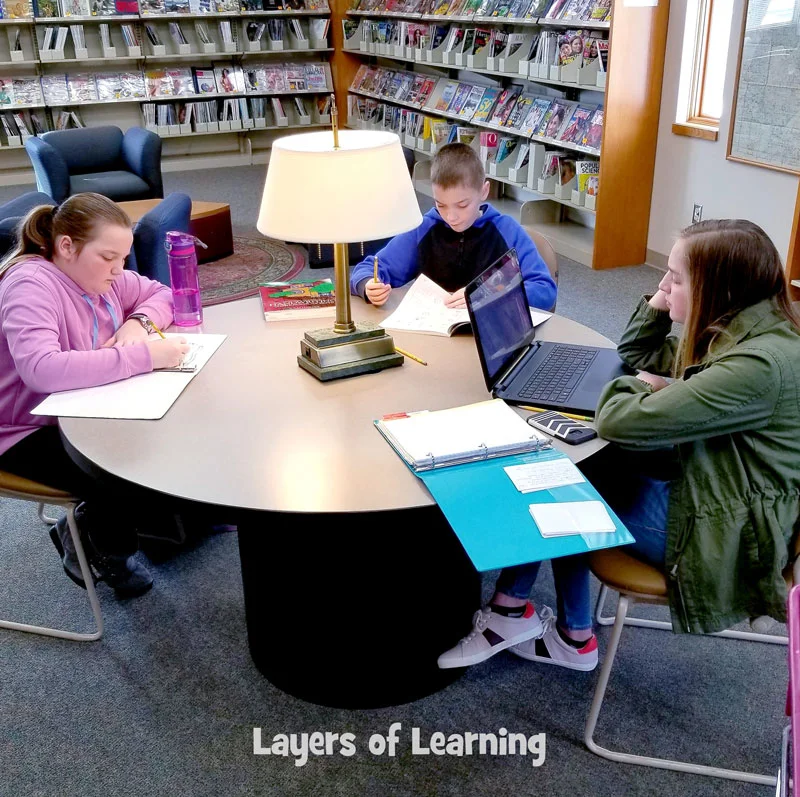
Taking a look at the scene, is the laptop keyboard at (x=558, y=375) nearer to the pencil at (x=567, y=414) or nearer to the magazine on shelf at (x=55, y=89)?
the pencil at (x=567, y=414)

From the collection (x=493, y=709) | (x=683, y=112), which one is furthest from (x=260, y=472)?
(x=683, y=112)

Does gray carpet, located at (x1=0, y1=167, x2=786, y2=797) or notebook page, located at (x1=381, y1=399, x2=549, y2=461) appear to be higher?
notebook page, located at (x1=381, y1=399, x2=549, y2=461)

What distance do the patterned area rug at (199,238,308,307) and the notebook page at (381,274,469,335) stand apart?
2.36 metres

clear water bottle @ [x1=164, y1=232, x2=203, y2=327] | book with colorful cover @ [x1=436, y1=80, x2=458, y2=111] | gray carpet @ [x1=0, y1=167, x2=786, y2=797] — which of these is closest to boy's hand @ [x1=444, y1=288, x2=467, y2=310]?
clear water bottle @ [x1=164, y1=232, x2=203, y2=327]

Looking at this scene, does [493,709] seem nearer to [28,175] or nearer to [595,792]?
[595,792]

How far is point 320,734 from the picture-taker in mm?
1729

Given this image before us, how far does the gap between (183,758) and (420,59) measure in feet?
18.5

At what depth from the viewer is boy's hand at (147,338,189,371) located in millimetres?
1788

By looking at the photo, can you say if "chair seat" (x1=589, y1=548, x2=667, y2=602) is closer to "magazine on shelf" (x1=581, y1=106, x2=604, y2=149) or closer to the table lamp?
the table lamp

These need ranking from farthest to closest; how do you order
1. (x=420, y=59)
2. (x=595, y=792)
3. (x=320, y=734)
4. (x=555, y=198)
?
(x=420, y=59) → (x=555, y=198) → (x=320, y=734) → (x=595, y=792)

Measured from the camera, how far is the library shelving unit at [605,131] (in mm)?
4312

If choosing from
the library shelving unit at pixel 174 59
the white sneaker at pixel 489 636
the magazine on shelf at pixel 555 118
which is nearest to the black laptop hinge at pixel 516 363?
the white sneaker at pixel 489 636

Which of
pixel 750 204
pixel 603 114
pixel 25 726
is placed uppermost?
pixel 603 114

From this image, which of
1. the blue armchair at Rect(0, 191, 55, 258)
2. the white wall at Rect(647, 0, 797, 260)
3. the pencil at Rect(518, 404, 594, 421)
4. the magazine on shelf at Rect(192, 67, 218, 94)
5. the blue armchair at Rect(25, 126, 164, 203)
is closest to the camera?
the pencil at Rect(518, 404, 594, 421)
